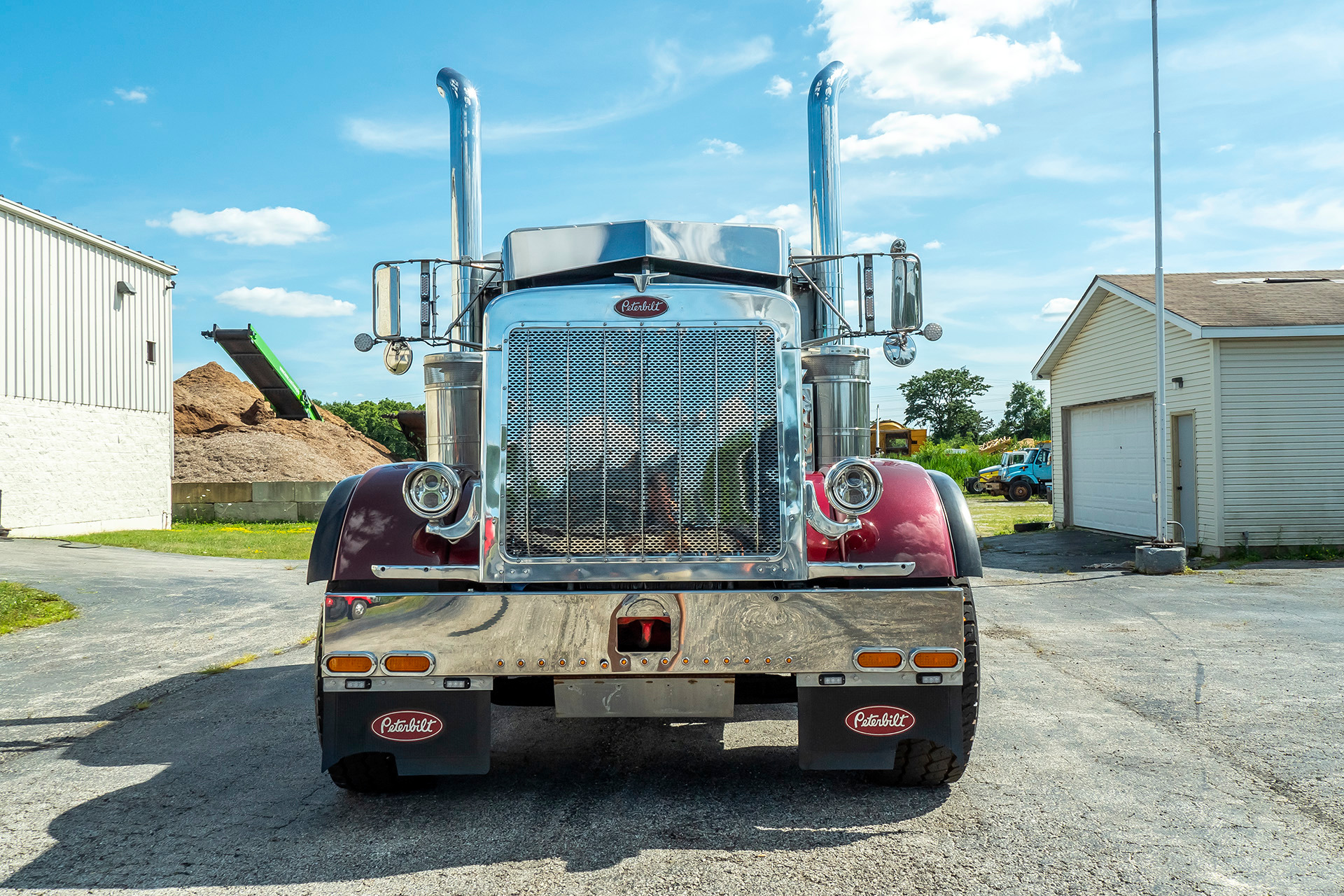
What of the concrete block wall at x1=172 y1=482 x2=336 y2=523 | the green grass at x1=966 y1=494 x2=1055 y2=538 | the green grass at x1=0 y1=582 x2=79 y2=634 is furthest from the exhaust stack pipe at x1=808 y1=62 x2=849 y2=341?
the concrete block wall at x1=172 y1=482 x2=336 y2=523

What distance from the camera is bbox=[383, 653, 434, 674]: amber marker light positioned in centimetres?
364

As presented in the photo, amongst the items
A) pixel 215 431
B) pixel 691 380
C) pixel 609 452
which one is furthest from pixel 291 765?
pixel 215 431

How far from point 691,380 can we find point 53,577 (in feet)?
38.2

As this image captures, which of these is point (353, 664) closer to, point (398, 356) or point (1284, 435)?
point (398, 356)

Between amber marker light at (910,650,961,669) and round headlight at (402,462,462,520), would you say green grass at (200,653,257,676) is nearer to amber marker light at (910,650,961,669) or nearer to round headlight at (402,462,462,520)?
round headlight at (402,462,462,520)

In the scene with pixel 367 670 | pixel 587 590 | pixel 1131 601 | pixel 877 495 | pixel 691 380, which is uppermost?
pixel 691 380

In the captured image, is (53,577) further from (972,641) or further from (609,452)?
(972,641)

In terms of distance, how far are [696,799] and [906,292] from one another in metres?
2.59

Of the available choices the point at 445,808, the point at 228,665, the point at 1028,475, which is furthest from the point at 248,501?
the point at 1028,475

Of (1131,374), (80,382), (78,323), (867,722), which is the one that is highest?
(78,323)

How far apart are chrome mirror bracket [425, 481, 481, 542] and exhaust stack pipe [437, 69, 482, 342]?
1.62 meters

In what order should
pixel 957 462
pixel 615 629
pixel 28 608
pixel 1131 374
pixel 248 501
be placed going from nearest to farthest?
pixel 615 629 < pixel 28 608 < pixel 1131 374 < pixel 248 501 < pixel 957 462

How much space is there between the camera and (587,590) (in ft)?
12.1

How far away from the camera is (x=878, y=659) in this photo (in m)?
3.68
